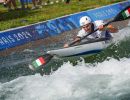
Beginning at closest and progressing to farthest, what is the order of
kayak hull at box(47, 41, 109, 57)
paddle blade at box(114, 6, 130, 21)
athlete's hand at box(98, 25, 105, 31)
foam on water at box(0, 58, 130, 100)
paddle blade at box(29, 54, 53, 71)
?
foam on water at box(0, 58, 130, 100), paddle blade at box(29, 54, 53, 71), kayak hull at box(47, 41, 109, 57), athlete's hand at box(98, 25, 105, 31), paddle blade at box(114, 6, 130, 21)

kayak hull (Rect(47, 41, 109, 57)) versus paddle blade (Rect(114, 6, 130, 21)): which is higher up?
paddle blade (Rect(114, 6, 130, 21))

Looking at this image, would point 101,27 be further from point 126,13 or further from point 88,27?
point 126,13

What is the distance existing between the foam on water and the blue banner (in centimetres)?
616

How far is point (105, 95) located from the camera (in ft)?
44.8

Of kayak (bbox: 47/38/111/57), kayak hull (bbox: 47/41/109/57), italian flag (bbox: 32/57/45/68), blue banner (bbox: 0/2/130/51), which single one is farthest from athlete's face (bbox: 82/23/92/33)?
blue banner (bbox: 0/2/130/51)

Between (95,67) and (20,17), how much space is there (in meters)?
10.8

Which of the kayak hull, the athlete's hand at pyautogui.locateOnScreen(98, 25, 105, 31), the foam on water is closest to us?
the foam on water

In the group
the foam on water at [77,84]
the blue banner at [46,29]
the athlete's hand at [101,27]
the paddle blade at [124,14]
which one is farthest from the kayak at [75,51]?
the blue banner at [46,29]

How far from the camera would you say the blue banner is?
22.9 metres

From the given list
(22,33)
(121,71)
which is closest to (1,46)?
(22,33)

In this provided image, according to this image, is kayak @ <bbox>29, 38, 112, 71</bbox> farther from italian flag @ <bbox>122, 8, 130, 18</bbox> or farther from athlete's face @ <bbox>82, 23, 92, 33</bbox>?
italian flag @ <bbox>122, 8, 130, 18</bbox>

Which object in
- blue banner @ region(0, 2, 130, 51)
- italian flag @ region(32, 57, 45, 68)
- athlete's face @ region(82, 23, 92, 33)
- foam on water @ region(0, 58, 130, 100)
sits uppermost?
athlete's face @ region(82, 23, 92, 33)

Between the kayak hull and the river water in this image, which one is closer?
the river water

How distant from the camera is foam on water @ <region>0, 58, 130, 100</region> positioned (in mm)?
13930
